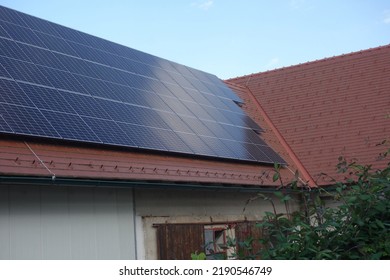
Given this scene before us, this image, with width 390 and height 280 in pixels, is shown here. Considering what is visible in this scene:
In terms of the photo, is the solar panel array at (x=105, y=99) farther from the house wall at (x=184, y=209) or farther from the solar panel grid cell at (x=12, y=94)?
the house wall at (x=184, y=209)

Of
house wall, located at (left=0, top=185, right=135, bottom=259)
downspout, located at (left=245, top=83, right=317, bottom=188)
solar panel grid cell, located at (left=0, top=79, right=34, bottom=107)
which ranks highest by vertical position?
downspout, located at (left=245, top=83, right=317, bottom=188)

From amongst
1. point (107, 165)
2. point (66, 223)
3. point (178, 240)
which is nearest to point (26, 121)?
point (107, 165)

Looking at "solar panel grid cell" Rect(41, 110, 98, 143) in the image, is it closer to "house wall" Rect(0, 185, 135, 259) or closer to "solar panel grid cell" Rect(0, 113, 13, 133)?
"house wall" Rect(0, 185, 135, 259)

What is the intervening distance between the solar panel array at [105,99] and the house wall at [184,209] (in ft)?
2.60

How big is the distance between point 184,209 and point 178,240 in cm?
81

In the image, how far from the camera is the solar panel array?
9188 mm

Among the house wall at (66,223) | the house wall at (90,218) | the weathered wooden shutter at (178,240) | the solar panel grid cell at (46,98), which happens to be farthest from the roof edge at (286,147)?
the solar panel grid cell at (46,98)

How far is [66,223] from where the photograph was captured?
8.72m

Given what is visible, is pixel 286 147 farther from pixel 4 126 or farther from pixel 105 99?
pixel 4 126

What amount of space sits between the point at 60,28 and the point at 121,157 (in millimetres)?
4373

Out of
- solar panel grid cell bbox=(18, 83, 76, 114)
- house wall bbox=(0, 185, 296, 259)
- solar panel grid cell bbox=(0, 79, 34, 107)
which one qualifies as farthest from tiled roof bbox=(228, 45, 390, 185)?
solar panel grid cell bbox=(0, 79, 34, 107)

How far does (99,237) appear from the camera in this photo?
30.4 ft

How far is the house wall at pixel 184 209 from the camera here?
10.2 metres

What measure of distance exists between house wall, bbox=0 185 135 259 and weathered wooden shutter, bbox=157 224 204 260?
611 mm
